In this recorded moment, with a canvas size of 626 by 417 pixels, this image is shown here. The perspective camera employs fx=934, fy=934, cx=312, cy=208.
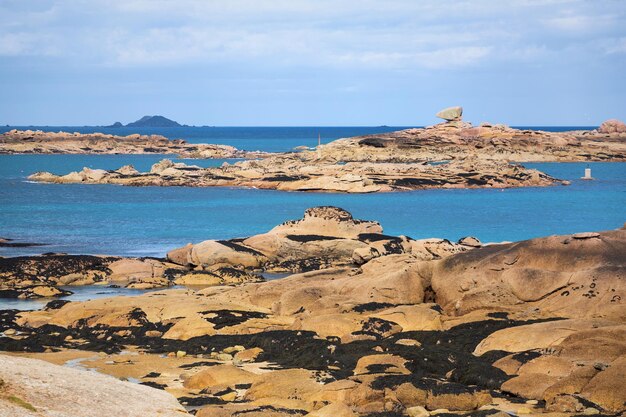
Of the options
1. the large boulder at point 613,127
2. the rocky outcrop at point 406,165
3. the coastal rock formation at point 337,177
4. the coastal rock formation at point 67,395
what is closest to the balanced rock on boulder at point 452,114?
the rocky outcrop at point 406,165

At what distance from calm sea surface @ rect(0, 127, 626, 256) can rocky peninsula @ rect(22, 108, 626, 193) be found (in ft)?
11.9

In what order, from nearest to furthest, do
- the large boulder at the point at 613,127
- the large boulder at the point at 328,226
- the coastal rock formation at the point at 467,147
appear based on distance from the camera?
the large boulder at the point at 328,226
the coastal rock formation at the point at 467,147
the large boulder at the point at 613,127

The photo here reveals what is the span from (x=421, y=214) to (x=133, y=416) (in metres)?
62.1

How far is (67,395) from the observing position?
1396 centimetres

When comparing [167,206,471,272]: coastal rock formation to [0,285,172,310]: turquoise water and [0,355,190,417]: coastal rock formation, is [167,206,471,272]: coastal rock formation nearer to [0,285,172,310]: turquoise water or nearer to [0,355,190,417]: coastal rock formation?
A: [0,285,172,310]: turquoise water

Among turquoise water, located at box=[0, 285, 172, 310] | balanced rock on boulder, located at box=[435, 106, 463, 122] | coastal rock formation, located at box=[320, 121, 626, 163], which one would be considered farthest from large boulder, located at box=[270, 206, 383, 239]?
→ balanced rock on boulder, located at box=[435, 106, 463, 122]

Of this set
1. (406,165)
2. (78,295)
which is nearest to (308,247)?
(78,295)

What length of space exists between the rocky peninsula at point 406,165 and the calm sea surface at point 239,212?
363 cm

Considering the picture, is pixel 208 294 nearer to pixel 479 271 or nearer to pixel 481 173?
pixel 479 271

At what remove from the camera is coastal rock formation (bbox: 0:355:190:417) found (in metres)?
13.1

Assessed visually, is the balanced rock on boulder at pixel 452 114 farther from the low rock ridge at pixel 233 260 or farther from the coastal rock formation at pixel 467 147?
the low rock ridge at pixel 233 260

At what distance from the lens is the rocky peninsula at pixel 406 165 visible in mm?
101250

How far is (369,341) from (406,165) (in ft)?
298

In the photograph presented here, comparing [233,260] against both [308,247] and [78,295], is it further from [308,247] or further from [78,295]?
[78,295]
